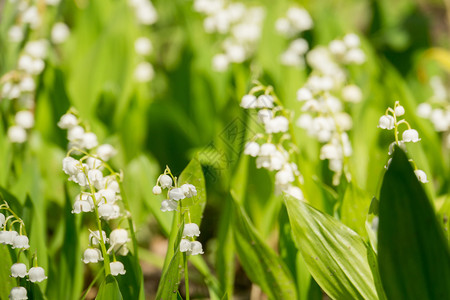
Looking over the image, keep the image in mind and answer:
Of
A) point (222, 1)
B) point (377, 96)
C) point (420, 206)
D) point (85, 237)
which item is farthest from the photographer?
point (222, 1)

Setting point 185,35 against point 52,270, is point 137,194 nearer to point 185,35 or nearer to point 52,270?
point 52,270

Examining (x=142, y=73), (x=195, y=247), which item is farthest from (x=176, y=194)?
(x=142, y=73)

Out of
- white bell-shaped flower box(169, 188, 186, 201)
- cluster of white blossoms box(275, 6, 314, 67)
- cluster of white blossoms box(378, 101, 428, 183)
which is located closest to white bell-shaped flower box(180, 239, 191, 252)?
white bell-shaped flower box(169, 188, 186, 201)

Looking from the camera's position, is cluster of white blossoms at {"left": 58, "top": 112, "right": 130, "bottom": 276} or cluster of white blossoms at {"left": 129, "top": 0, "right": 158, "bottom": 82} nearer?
cluster of white blossoms at {"left": 58, "top": 112, "right": 130, "bottom": 276}

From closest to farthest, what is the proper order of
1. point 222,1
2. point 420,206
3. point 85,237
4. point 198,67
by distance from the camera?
1. point 420,206
2. point 85,237
3. point 198,67
4. point 222,1

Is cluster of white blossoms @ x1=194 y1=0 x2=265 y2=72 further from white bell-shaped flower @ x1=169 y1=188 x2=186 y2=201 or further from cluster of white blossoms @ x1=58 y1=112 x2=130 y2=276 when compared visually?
white bell-shaped flower @ x1=169 y1=188 x2=186 y2=201

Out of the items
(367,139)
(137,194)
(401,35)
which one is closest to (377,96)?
(367,139)
